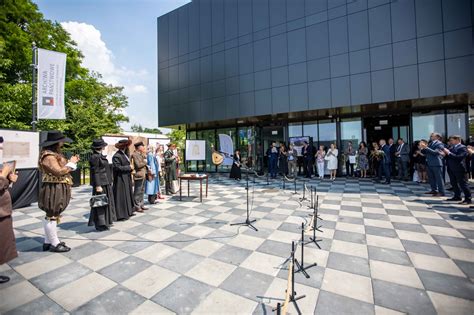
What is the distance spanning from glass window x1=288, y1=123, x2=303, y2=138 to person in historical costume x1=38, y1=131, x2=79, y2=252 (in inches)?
527

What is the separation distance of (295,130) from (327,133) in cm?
209

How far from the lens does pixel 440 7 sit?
989 cm

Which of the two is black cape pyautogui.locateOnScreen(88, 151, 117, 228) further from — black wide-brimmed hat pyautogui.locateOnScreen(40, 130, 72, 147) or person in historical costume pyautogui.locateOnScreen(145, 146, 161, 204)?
person in historical costume pyautogui.locateOnScreen(145, 146, 161, 204)

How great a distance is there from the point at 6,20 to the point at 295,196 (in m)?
22.1

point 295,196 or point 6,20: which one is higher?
point 6,20

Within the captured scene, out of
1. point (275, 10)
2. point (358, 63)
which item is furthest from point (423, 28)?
point (275, 10)

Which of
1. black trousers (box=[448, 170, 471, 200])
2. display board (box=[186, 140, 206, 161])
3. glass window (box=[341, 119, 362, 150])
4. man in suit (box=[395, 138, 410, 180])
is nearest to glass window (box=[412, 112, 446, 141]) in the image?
man in suit (box=[395, 138, 410, 180])

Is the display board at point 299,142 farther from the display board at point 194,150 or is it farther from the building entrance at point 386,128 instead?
the display board at point 194,150

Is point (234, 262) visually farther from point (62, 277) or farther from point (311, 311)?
point (62, 277)

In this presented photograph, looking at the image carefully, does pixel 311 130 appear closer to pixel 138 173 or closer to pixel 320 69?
pixel 320 69

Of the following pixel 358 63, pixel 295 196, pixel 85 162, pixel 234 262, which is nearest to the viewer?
pixel 234 262

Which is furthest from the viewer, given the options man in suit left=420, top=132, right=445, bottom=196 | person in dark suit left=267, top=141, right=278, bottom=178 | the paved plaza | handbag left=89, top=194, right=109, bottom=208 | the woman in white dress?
person in dark suit left=267, top=141, right=278, bottom=178

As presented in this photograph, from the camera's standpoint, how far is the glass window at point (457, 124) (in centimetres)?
1138

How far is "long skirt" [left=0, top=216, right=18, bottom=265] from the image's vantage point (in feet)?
8.82
